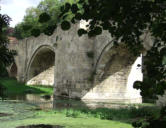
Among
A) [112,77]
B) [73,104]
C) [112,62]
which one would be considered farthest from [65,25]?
[112,77]

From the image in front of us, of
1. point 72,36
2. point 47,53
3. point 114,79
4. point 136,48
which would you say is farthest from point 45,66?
point 136,48

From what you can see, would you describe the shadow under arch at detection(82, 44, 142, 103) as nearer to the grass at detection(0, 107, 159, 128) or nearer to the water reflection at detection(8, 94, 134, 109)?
the water reflection at detection(8, 94, 134, 109)

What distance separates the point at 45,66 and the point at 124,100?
10.5 metres

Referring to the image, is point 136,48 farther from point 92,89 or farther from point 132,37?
point 92,89

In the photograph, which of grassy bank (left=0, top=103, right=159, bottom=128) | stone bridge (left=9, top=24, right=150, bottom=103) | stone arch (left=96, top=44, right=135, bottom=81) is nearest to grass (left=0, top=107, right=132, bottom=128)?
grassy bank (left=0, top=103, right=159, bottom=128)

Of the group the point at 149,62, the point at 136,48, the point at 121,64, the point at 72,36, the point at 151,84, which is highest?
the point at 72,36

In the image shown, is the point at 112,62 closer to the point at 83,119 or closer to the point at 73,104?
the point at 73,104

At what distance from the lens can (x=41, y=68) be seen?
2248 cm

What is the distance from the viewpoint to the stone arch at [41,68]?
69.7ft

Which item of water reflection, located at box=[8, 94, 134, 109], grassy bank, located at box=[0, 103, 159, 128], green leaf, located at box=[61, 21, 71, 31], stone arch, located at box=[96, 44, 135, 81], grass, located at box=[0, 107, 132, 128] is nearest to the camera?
green leaf, located at box=[61, 21, 71, 31]

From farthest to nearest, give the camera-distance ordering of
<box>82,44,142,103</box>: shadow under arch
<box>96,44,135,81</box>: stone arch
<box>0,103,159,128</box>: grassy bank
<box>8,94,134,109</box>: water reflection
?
<box>82,44,142,103</box>: shadow under arch → <box>96,44,135,81</box>: stone arch → <box>8,94,134,109</box>: water reflection → <box>0,103,159,128</box>: grassy bank

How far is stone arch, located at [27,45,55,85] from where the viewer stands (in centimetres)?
2124

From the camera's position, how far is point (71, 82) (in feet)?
46.4

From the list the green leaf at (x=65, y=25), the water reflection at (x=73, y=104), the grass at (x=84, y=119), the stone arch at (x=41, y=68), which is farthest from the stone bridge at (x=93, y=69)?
the green leaf at (x=65, y=25)
